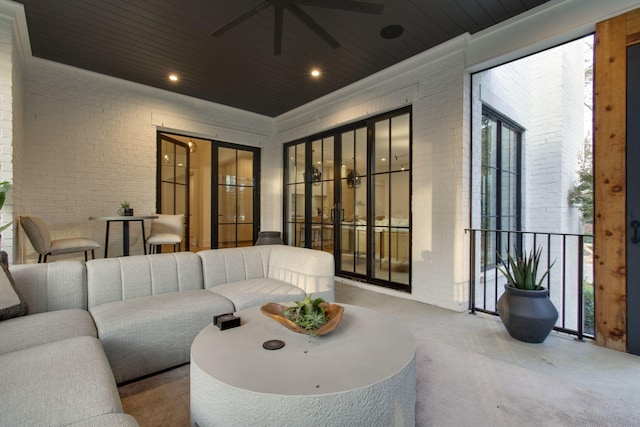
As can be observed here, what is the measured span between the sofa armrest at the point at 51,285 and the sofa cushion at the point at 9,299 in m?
0.12

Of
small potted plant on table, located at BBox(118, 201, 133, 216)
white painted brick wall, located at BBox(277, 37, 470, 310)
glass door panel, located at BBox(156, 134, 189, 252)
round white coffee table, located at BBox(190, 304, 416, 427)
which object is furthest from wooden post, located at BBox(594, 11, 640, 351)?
glass door panel, located at BBox(156, 134, 189, 252)

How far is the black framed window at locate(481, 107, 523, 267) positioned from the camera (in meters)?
3.77

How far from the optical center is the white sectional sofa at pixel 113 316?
100cm

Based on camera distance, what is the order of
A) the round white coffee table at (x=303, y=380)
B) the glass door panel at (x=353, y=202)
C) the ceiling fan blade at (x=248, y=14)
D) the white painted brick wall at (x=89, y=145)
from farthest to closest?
1. the glass door panel at (x=353, y=202)
2. the white painted brick wall at (x=89, y=145)
3. the ceiling fan blade at (x=248, y=14)
4. the round white coffee table at (x=303, y=380)

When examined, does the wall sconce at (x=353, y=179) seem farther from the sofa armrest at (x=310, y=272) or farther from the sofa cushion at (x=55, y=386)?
the sofa cushion at (x=55, y=386)

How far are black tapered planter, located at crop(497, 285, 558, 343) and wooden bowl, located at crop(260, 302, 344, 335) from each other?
165 cm

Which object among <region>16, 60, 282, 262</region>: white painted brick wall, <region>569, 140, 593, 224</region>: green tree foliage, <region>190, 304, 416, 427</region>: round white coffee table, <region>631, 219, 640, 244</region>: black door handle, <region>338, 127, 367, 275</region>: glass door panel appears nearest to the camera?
<region>190, 304, 416, 427</region>: round white coffee table

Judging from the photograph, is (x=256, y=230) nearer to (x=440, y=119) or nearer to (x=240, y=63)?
(x=240, y=63)

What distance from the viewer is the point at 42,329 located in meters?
1.62

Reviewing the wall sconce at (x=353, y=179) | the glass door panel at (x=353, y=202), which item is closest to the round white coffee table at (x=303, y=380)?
the glass door panel at (x=353, y=202)

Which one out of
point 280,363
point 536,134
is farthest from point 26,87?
point 536,134

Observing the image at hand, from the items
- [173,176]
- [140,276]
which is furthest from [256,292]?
[173,176]

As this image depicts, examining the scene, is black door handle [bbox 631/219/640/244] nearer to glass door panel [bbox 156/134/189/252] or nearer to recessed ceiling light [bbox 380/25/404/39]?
recessed ceiling light [bbox 380/25/404/39]

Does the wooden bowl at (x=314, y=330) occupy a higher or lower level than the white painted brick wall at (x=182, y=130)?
lower
